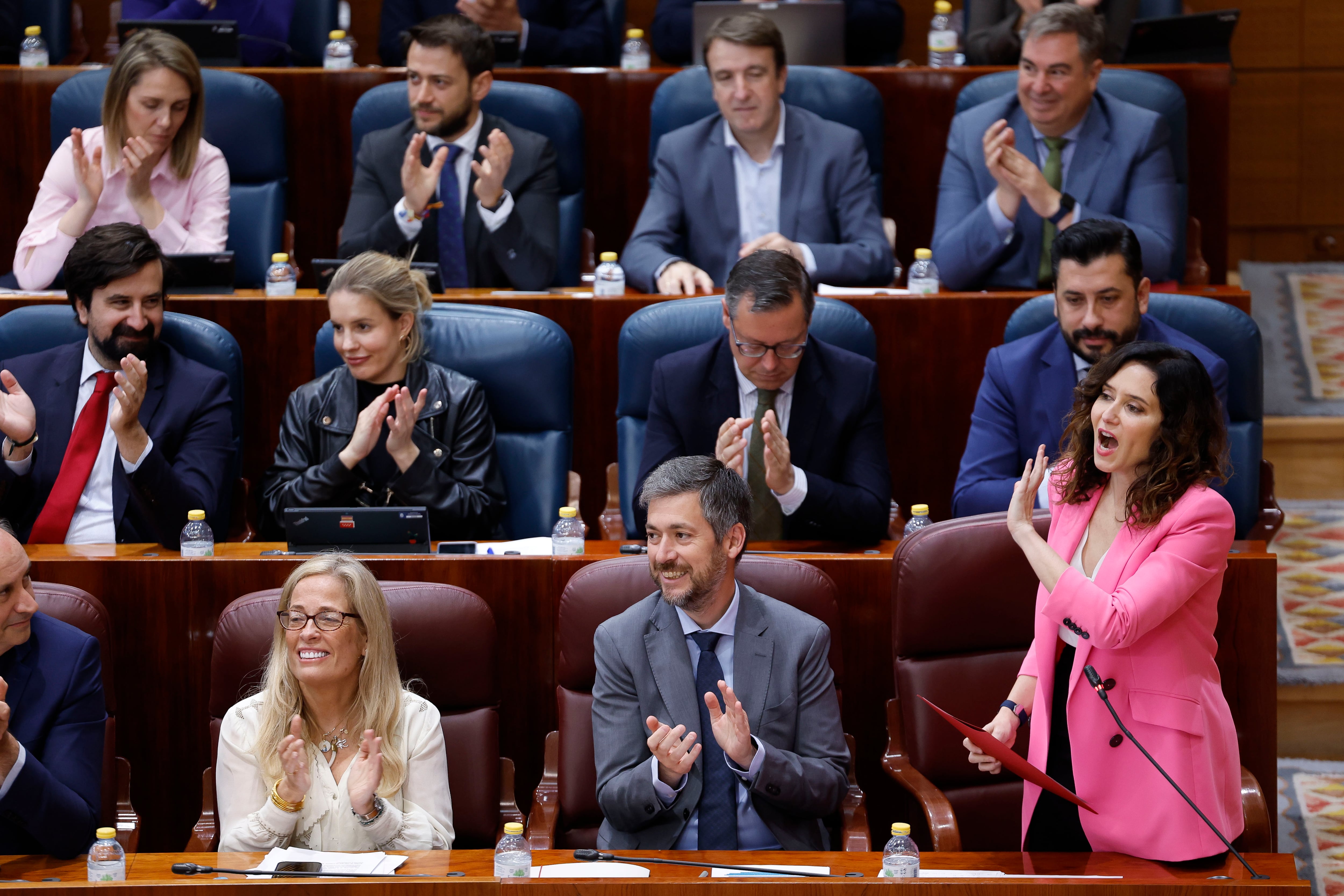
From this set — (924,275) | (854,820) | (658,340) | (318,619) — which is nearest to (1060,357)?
(924,275)

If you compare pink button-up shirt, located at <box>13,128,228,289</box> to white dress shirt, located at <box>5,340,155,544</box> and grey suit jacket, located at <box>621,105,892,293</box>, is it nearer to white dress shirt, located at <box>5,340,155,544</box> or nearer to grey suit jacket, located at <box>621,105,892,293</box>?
white dress shirt, located at <box>5,340,155,544</box>

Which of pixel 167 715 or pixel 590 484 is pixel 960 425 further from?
pixel 167 715

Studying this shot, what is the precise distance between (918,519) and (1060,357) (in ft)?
1.16

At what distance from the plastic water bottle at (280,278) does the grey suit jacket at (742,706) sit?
1288mm

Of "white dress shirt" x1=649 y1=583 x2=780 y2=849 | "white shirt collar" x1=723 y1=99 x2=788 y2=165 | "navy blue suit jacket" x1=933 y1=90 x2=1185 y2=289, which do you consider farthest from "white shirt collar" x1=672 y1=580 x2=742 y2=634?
"white shirt collar" x1=723 y1=99 x2=788 y2=165

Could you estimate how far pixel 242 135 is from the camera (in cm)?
338

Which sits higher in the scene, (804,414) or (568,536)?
(804,414)

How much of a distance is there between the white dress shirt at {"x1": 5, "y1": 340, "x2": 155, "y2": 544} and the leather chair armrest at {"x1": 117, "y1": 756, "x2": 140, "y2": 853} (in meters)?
0.57

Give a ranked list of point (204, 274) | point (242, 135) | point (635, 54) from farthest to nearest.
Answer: point (635, 54) → point (242, 135) → point (204, 274)

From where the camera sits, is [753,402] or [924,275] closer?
[753,402]

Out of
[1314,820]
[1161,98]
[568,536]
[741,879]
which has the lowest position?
[1314,820]

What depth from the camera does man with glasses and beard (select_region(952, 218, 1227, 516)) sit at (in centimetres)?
243

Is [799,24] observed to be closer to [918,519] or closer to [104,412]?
[918,519]

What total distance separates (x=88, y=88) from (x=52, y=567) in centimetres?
155
